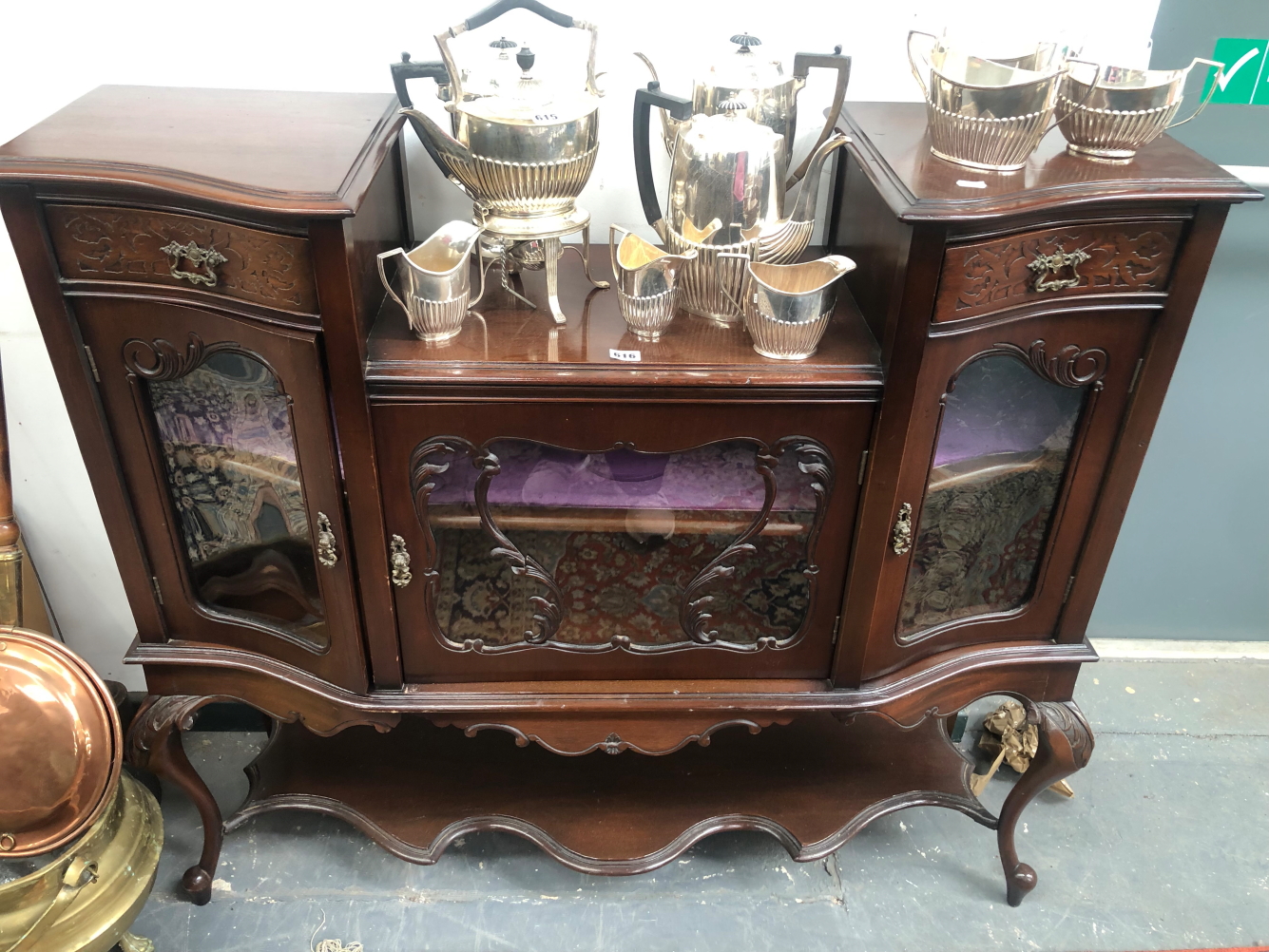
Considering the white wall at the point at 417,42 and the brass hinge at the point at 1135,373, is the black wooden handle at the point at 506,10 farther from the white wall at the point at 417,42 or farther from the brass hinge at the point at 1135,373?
the brass hinge at the point at 1135,373

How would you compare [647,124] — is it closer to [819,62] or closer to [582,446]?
[819,62]

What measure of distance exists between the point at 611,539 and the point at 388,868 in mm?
614

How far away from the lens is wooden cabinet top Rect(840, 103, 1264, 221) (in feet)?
2.58

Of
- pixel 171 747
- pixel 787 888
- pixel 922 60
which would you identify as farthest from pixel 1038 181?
pixel 171 747

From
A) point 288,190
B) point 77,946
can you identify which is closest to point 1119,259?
point 288,190

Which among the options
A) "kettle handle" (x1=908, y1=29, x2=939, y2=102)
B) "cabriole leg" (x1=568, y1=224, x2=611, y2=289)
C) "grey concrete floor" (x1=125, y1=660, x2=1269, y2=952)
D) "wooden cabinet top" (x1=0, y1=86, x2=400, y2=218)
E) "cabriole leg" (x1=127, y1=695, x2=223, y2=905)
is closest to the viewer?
"wooden cabinet top" (x1=0, y1=86, x2=400, y2=218)

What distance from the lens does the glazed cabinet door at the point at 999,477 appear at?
0.89 meters

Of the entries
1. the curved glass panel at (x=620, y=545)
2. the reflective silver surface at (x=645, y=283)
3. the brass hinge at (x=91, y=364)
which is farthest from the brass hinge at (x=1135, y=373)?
the brass hinge at (x=91, y=364)

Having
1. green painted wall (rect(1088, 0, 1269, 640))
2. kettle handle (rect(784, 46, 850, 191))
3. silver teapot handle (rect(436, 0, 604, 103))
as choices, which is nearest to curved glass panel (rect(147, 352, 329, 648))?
silver teapot handle (rect(436, 0, 604, 103))

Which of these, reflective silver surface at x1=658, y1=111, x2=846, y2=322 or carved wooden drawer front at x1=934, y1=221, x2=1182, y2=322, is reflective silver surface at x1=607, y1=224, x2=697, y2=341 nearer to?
reflective silver surface at x1=658, y1=111, x2=846, y2=322

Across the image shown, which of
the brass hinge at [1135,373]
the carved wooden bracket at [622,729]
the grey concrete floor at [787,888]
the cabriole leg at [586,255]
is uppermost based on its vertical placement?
the cabriole leg at [586,255]

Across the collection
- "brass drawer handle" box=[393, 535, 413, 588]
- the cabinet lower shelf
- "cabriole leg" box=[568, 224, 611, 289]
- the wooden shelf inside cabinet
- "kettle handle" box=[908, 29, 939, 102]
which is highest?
"kettle handle" box=[908, 29, 939, 102]

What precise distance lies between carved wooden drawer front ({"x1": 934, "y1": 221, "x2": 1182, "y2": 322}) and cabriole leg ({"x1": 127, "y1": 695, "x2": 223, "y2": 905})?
3.01ft

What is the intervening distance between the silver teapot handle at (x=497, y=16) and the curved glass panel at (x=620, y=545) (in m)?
0.35
